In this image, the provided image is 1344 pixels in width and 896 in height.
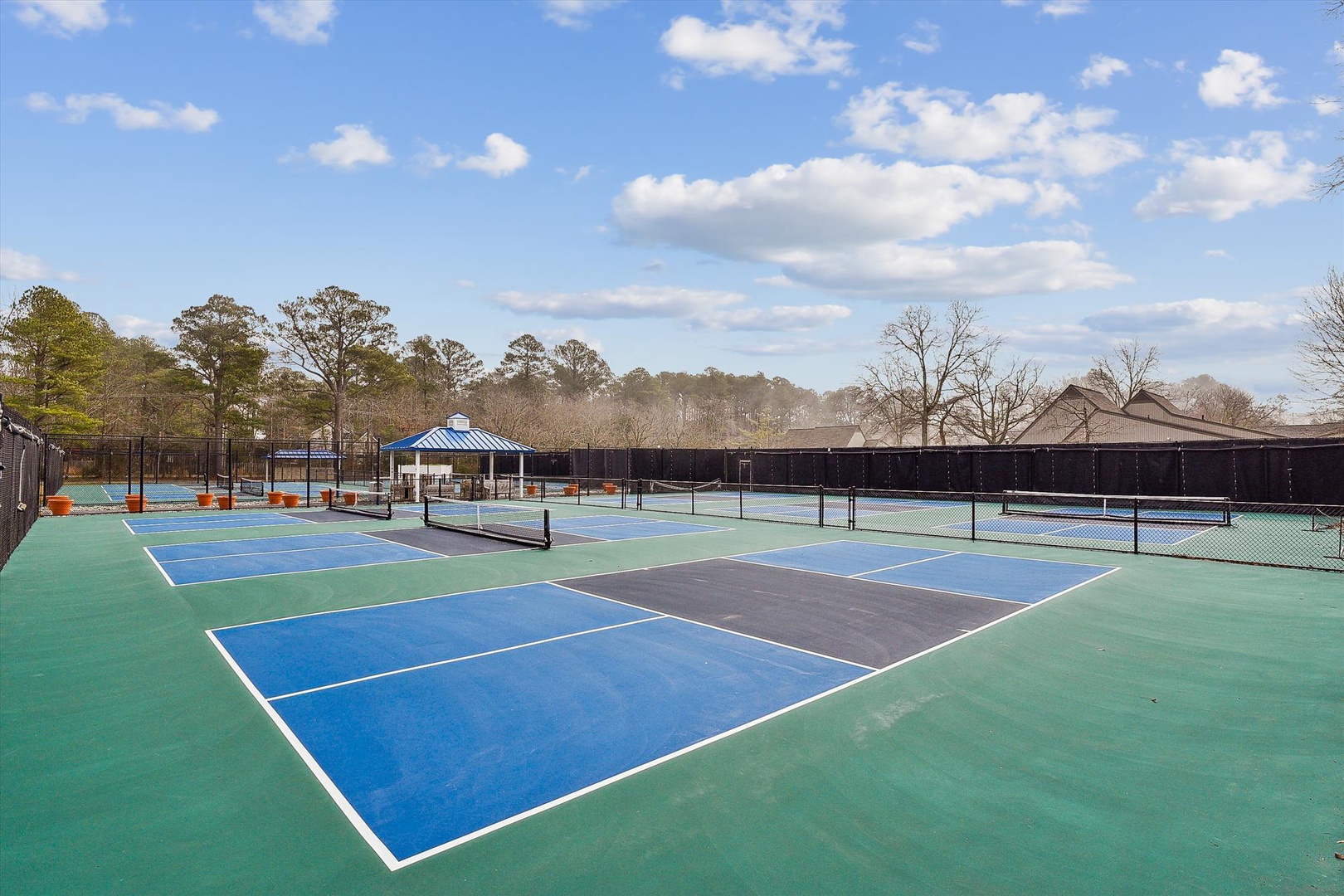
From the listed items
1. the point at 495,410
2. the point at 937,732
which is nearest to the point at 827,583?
the point at 937,732

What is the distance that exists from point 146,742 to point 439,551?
9716 mm

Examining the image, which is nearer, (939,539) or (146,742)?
(146,742)

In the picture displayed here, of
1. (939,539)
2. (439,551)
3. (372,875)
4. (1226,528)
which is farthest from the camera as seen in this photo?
(1226,528)

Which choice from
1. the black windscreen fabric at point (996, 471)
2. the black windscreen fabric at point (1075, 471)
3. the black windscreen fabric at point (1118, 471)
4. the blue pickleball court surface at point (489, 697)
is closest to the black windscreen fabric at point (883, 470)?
the black windscreen fabric at point (996, 471)

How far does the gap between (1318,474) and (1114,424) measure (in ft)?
52.3

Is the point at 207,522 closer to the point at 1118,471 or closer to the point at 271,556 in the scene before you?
the point at 271,556

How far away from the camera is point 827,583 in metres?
11.1

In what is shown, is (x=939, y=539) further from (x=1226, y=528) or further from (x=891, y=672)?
(x=891, y=672)

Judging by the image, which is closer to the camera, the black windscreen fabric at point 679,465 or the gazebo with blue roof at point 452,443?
the gazebo with blue roof at point 452,443

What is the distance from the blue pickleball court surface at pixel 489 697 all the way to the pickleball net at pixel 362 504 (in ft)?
49.4

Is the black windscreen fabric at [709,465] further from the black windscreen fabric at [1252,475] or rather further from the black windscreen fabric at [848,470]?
the black windscreen fabric at [1252,475]

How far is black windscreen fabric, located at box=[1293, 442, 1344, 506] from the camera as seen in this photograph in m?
21.3

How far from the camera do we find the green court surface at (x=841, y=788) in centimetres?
347

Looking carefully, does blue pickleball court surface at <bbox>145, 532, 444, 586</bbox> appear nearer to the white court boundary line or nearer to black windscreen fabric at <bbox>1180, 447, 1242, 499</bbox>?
the white court boundary line
